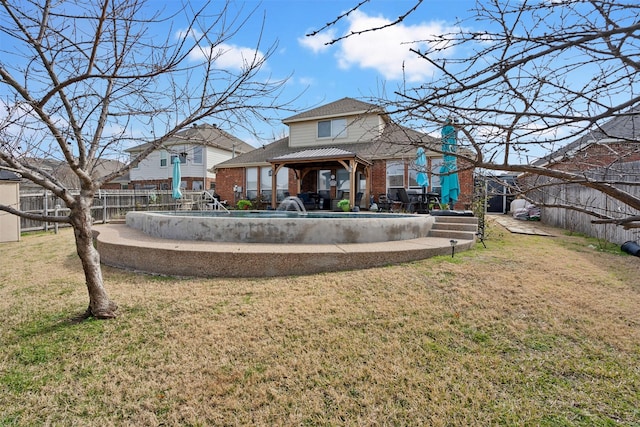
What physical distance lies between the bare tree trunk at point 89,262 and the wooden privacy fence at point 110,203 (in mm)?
7672

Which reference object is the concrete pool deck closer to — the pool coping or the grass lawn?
the pool coping

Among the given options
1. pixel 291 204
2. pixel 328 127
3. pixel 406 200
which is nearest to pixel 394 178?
pixel 406 200

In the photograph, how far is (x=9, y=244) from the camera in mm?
9531

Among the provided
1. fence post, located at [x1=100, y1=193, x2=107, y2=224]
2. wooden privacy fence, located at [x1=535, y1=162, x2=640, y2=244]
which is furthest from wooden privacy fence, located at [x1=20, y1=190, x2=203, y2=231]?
wooden privacy fence, located at [x1=535, y1=162, x2=640, y2=244]

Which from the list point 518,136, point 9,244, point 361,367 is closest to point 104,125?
point 361,367

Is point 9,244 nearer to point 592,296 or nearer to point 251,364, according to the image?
point 251,364

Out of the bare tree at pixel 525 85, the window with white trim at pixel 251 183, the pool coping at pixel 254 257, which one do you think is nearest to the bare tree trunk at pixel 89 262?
the pool coping at pixel 254 257

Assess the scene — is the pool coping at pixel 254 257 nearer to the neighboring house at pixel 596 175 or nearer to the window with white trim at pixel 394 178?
the neighboring house at pixel 596 175

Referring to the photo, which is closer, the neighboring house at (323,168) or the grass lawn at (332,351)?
the grass lawn at (332,351)

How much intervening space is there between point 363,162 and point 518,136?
13.9m

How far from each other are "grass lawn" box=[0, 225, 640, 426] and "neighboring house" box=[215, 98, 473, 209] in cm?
1026

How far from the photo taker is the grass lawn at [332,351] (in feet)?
7.91

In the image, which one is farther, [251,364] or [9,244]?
[9,244]

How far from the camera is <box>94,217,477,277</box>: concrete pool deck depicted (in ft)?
16.9
